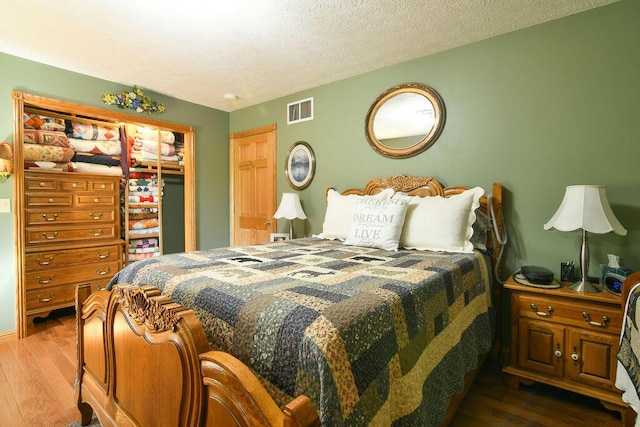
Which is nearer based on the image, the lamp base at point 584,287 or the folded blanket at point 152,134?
the lamp base at point 584,287

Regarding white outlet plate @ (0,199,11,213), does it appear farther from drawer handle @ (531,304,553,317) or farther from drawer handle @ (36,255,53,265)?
drawer handle @ (531,304,553,317)

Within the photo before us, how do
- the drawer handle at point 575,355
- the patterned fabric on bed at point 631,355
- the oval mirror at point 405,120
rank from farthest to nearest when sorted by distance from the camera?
the oval mirror at point 405,120 < the drawer handle at point 575,355 < the patterned fabric on bed at point 631,355

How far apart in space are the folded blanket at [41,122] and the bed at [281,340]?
99.1 inches

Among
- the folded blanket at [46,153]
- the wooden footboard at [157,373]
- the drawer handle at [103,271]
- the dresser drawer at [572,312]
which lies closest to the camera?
the wooden footboard at [157,373]

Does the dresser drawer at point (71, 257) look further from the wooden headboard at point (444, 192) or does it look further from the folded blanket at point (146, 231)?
the wooden headboard at point (444, 192)

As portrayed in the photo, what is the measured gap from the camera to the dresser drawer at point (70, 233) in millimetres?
2822

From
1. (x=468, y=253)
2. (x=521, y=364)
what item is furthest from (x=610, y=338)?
(x=468, y=253)

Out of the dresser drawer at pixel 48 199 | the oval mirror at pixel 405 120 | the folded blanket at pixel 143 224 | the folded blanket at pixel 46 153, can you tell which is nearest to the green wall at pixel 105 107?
the dresser drawer at pixel 48 199

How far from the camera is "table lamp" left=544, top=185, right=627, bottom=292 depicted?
66.9 inches

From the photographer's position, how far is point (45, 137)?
10.1 feet

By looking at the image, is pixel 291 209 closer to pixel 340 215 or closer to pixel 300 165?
pixel 300 165

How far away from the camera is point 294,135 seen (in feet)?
11.9

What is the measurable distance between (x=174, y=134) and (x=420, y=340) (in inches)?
170

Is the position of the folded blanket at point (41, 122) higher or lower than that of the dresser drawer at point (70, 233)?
higher
